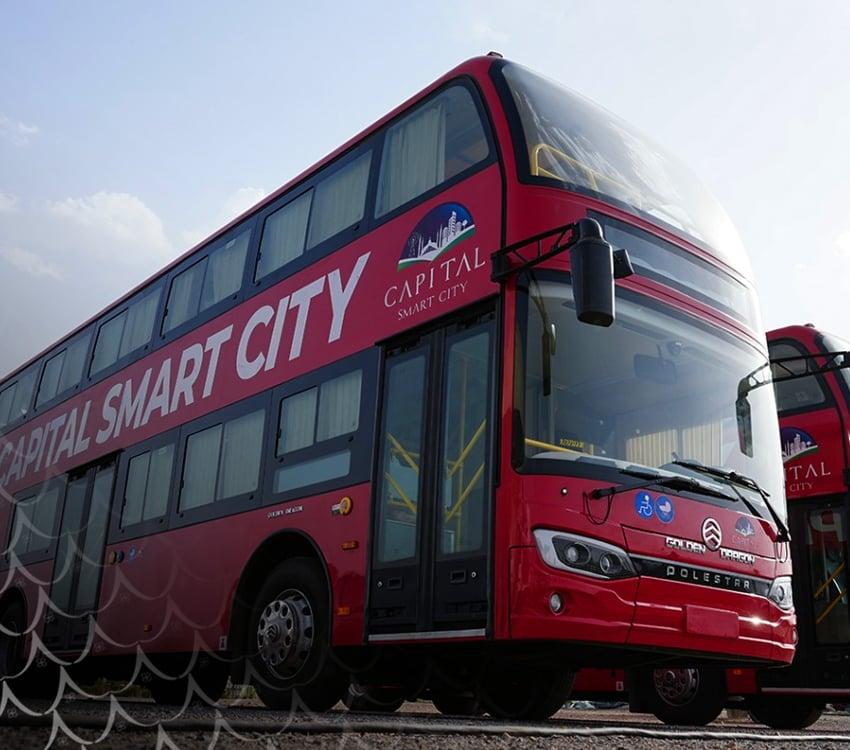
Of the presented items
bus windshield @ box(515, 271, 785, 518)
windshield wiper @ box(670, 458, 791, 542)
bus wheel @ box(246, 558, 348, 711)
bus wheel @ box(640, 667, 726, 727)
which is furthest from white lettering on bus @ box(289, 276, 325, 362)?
bus wheel @ box(640, 667, 726, 727)

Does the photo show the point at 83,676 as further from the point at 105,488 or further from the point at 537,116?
the point at 537,116

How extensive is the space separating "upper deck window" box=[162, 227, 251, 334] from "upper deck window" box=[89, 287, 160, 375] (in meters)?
0.52

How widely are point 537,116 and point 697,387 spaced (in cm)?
201

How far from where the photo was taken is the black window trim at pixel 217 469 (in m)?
7.72

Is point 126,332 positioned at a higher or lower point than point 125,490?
higher

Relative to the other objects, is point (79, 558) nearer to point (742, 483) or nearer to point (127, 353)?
point (127, 353)

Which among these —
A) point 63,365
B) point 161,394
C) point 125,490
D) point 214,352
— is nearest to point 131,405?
point 161,394

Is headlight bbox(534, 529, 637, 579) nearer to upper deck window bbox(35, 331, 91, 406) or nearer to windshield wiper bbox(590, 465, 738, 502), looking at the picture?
windshield wiper bbox(590, 465, 738, 502)

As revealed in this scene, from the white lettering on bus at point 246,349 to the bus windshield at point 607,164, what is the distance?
2816mm

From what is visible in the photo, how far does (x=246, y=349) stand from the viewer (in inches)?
330

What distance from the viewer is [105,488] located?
10.4 metres

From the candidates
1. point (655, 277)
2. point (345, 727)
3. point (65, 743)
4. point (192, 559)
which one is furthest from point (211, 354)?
point (65, 743)

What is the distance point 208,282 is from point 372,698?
13.6 feet

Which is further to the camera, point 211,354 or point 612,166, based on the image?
point 211,354
